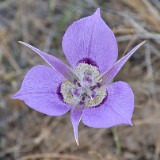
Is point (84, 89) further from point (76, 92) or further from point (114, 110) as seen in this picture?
point (114, 110)

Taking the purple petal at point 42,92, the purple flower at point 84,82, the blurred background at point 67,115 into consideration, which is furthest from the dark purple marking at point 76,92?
the blurred background at point 67,115

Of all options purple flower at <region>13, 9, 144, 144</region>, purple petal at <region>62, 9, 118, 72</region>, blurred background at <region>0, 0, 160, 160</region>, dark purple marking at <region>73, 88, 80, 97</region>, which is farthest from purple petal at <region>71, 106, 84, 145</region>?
blurred background at <region>0, 0, 160, 160</region>

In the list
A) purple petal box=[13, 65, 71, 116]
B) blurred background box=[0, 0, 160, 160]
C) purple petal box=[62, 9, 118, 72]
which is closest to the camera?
purple petal box=[13, 65, 71, 116]

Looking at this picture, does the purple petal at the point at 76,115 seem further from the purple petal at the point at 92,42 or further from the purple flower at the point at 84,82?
the purple petal at the point at 92,42

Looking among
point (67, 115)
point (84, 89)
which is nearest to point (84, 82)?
point (84, 89)

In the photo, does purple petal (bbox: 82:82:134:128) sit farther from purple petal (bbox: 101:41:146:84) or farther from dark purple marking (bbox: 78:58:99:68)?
dark purple marking (bbox: 78:58:99:68)

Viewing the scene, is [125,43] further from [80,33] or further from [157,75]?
[80,33]

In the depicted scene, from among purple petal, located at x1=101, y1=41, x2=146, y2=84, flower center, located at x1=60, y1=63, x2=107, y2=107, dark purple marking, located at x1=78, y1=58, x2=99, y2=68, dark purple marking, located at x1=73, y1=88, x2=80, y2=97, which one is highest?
purple petal, located at x1=101, y1=41, x2=146, y2=84
